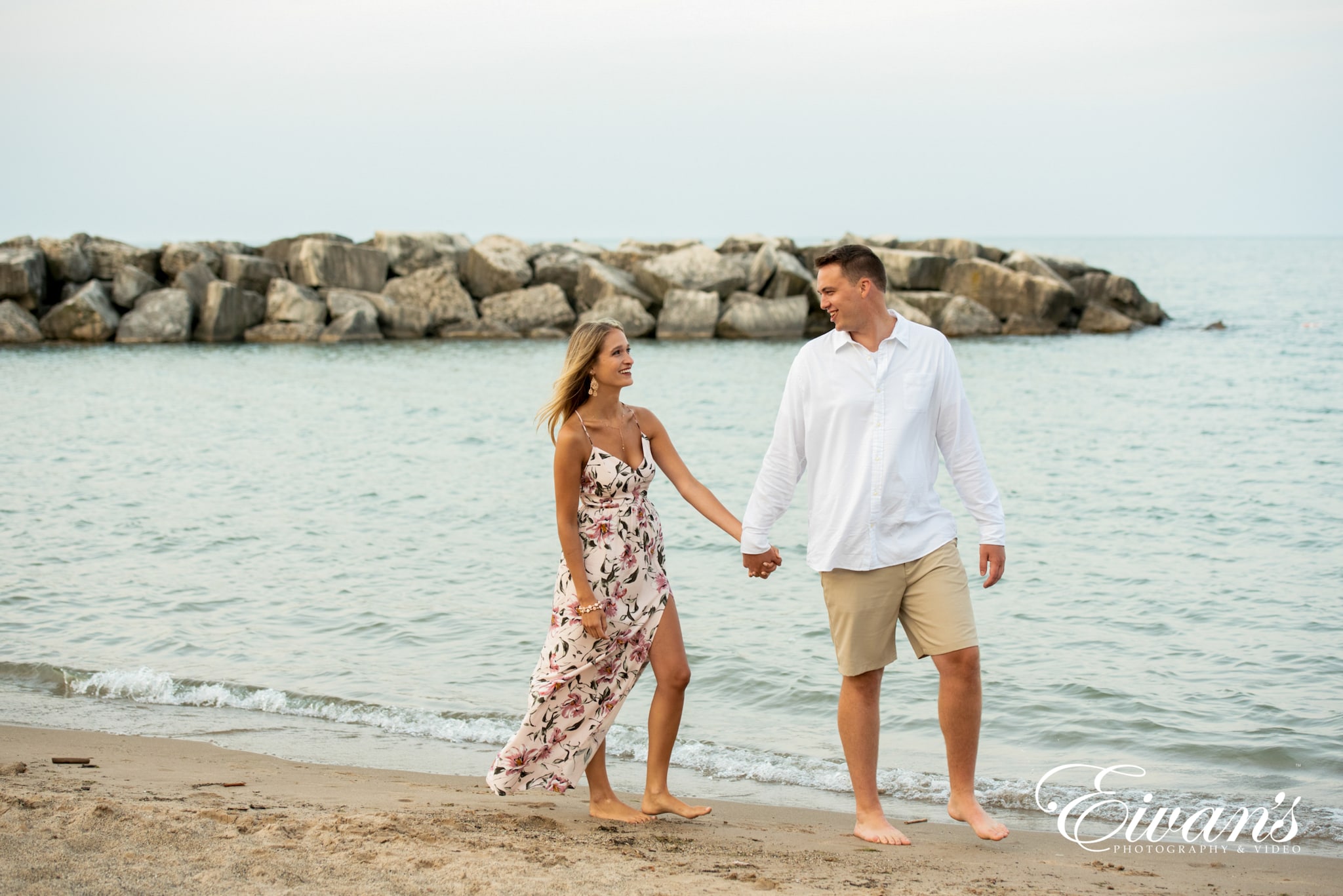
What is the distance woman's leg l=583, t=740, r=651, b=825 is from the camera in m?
4.31

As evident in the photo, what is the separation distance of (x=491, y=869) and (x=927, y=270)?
32.4 metres

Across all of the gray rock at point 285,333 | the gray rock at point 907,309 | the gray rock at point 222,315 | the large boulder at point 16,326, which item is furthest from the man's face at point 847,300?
the large boulder at point 16,326

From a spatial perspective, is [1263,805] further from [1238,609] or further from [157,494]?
[157,494]

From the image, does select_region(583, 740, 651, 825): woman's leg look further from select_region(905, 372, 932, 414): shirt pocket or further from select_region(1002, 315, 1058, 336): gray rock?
select_region(1002, 315, 1058, 336): gray rock

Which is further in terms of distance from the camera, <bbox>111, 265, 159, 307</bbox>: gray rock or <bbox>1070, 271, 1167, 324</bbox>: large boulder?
<bbox>1070, 271, 1167, 324</bbox>: large boulder

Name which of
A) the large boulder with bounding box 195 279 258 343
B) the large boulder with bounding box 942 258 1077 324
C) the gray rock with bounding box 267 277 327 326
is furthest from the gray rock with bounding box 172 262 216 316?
the large boulder with bounding box 942 258 1077 324

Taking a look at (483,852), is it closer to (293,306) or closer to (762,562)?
(762,562)

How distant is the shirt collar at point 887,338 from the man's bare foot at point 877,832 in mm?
1617

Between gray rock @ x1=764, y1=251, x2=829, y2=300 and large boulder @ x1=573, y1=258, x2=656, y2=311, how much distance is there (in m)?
3.49

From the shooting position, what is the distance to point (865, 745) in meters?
4.09

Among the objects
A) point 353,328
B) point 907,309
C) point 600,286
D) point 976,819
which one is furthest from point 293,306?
A: point 976,819

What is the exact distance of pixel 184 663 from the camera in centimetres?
706

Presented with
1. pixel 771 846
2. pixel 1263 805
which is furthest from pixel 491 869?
pixel 1263 805

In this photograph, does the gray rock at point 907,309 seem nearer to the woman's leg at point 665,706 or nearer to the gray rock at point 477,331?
the gray rock at point 477,331
